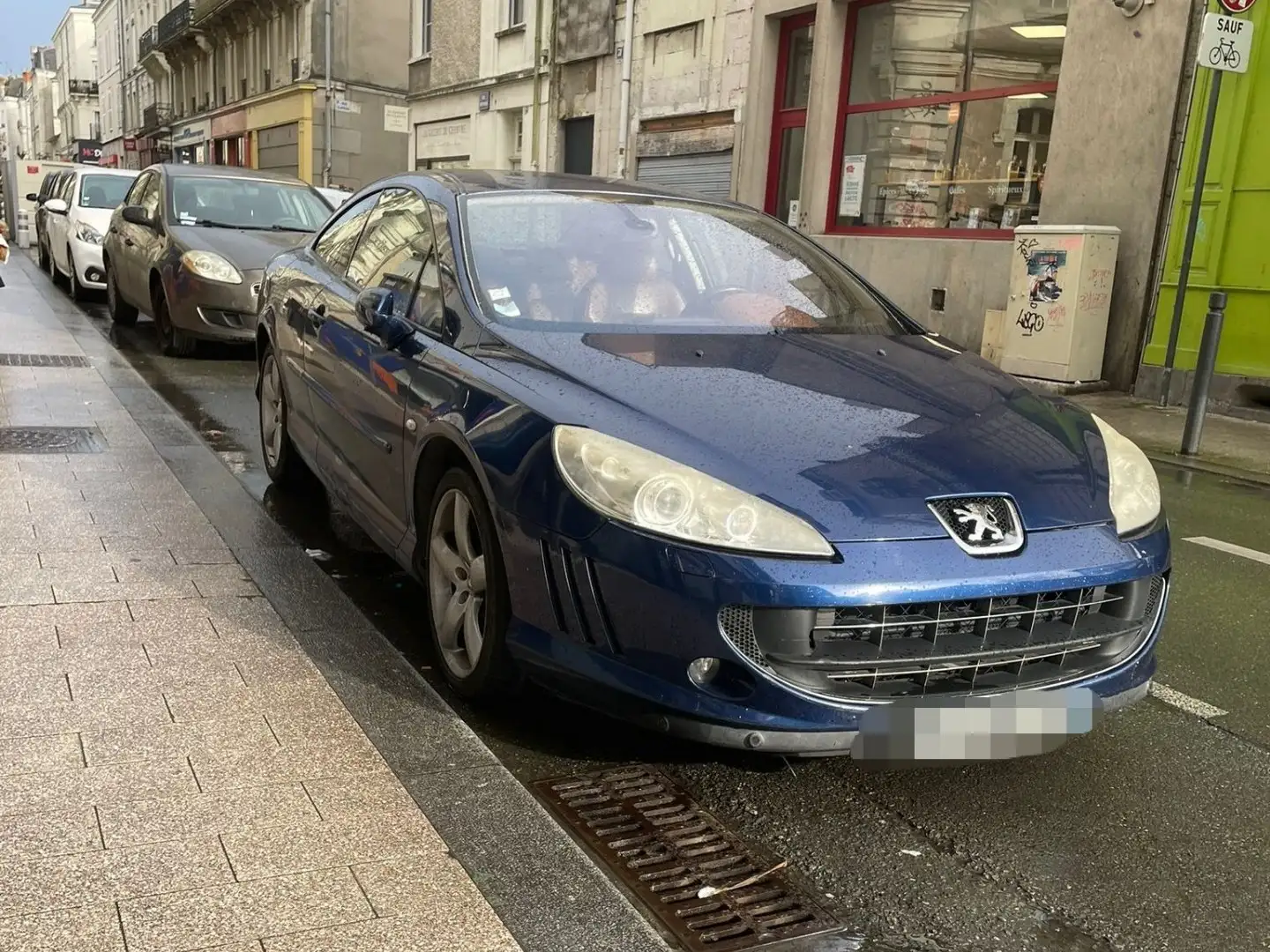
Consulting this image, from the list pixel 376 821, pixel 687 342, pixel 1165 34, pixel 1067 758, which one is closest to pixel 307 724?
pixel 376 821

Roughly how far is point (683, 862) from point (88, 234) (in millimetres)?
13283

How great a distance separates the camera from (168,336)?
10070 mm

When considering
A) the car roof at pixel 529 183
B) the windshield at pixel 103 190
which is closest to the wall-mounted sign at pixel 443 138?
the windshield at pixel 103 190

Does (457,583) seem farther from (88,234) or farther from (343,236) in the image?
(88,234)

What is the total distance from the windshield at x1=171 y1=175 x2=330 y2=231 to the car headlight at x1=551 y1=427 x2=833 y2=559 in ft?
27.9

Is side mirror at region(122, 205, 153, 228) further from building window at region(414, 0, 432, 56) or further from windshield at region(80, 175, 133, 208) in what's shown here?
building window at region(414, 0, 432, 56)

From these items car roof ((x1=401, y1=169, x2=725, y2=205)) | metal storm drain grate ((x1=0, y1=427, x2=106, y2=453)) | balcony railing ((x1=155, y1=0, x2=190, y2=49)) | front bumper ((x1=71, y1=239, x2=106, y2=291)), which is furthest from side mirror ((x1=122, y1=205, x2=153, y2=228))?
balcony railing ((x1=155, y1=0, x2=190, y2=49))

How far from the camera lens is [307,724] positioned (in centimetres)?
313

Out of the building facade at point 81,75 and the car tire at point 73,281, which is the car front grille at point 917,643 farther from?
the building facade at point 81,75

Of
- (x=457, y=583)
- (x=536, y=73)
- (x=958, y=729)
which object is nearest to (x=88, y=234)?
(x=536, y=73)

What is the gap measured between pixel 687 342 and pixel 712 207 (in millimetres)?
1184

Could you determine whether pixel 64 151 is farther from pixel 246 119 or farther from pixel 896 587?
pixel 896 587

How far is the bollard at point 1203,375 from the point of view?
7.79 m

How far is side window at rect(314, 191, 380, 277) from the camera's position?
193 inches
